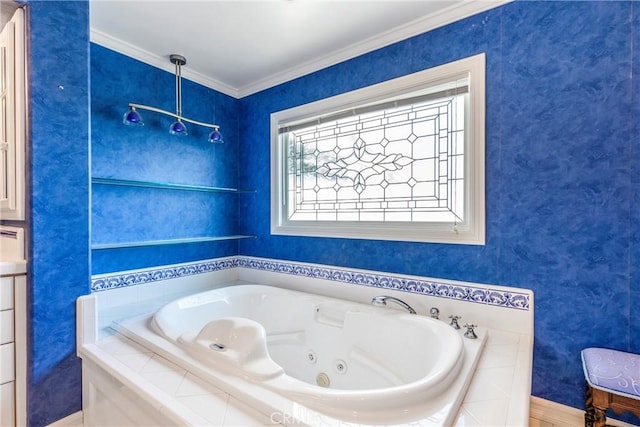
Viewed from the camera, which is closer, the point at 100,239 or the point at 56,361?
the point at 56,361

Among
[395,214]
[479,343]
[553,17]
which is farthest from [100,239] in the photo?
[553,17]

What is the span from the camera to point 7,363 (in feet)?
4.11

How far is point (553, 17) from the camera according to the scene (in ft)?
4.52

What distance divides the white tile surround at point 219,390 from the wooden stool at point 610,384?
20cm

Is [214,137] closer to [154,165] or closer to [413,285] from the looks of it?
[154,165]

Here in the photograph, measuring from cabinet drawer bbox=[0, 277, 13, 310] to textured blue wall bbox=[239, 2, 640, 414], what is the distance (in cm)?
200

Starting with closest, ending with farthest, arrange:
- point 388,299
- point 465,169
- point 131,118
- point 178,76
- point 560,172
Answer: point 560,172
point 465,169
point 388,299
point 131,118
point 178,76

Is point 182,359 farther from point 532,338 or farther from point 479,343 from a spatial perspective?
point 532,338

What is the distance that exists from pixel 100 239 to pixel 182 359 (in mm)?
1158

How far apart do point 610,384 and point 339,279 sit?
53.4 inches

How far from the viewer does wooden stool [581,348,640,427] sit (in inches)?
38.6

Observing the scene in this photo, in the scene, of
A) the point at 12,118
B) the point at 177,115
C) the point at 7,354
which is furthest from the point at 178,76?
the point at 7,354

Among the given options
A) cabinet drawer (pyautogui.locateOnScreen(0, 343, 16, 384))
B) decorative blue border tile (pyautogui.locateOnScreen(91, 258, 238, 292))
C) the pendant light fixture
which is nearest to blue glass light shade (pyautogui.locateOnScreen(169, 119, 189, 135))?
the pendant light fixture

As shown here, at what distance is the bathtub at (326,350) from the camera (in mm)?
882
